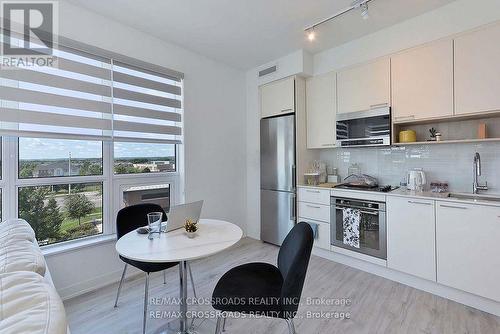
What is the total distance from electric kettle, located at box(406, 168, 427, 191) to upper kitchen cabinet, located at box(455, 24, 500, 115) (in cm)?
69

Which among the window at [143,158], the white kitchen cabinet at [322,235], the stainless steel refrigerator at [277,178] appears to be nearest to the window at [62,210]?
the window at [143,158]

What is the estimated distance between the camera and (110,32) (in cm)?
242

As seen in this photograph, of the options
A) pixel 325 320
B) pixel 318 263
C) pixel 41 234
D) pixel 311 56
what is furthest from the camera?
pixel 311 56

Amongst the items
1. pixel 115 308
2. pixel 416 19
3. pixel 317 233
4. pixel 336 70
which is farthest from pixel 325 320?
pixel 416 19

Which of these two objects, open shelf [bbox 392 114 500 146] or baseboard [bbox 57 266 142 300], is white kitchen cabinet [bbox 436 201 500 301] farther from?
baseboard [bbox 57 266 142 300]

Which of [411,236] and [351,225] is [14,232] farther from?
[411,236]

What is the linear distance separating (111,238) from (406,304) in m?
2.87

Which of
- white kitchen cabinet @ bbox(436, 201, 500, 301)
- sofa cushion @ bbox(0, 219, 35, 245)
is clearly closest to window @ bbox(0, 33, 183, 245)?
sofa cushion @ bbox(0, 219, 35, 245)

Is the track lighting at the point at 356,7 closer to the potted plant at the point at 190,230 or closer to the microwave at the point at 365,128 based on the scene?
the microwave at the point at 365,128

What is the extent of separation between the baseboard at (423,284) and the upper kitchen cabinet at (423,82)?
1633mm

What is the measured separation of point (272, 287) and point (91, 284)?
75.3 inches

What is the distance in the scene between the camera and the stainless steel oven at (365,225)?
2.52 m

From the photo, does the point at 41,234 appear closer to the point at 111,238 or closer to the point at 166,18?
the point at 111,238

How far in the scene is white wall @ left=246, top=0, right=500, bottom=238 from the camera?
2152 millimetres
